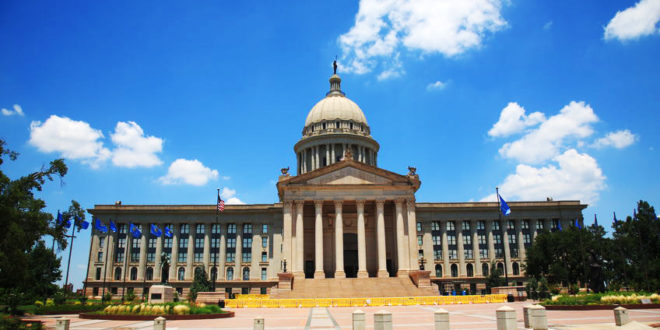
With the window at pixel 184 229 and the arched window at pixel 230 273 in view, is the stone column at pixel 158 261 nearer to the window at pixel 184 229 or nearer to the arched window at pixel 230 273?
the window at pixel 184 229

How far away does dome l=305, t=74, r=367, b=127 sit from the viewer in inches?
3605

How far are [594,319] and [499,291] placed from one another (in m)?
23.6

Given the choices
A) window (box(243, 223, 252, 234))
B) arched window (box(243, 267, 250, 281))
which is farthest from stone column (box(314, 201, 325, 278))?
window (box(243, 223, 252, 234))

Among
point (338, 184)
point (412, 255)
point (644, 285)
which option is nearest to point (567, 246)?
point (644, 285)

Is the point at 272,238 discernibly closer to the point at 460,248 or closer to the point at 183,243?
the point at 183,243

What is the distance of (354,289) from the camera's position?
177ft

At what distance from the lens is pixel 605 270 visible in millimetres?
65125

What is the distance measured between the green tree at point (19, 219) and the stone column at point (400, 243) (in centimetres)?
4020

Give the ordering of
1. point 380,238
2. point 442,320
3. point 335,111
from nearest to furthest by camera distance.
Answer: point 442,320 < point 380,238 < point 335,111

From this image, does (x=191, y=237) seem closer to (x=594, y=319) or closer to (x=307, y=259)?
(x=307, y=259)

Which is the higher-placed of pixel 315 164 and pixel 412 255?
pixel 315 164

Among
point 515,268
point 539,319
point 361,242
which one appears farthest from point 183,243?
point 539,319

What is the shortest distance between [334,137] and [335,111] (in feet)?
20.4

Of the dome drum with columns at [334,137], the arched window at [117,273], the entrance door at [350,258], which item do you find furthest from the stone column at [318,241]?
the arched window at [117,273]
